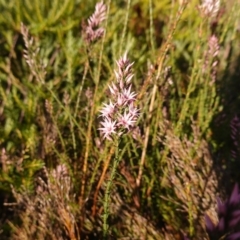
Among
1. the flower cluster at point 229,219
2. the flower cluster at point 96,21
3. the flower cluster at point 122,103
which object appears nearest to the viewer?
the flower cluster at point 122,103

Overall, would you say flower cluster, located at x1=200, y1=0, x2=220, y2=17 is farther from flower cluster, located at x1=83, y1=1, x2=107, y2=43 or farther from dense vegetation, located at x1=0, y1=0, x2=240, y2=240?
flower cluster, located at x1=83, y1=1, x2=107, y2=43

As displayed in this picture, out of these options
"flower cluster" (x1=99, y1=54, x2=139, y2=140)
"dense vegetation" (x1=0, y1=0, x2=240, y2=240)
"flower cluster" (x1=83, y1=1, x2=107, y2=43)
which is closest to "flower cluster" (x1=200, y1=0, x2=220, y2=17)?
"dense vegetation" (x1=0, y1=0, x2=240, y2=240)

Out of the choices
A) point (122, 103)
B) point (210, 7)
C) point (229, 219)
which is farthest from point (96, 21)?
point (229, 219)

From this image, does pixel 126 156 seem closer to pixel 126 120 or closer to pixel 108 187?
pixel 108 187

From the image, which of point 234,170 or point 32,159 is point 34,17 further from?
point 234,170

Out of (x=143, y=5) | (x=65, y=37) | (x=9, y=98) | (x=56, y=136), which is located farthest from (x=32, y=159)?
(x=143, y=5)

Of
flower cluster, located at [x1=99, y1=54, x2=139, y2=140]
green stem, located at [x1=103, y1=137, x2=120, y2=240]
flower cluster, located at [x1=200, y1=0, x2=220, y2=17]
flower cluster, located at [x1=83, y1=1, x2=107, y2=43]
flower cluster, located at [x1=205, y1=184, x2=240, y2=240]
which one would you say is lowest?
flower cluster, located at [x1=205, y1=184, x2=240, y2=240]

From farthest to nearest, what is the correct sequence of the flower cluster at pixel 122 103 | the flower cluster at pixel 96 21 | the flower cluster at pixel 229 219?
1. the flower cluster at pixel 96 21
2. the flower cluster at pixel 229 219
3. the flower cluster at pixel 122 103


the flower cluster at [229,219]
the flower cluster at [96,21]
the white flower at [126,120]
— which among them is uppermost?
the flower cluster at [96,21]

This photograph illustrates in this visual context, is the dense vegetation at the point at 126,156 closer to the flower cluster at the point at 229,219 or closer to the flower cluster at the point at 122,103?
the flower cluster at the point at 229,219

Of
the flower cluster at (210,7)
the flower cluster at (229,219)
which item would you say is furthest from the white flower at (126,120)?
the flower cluster at (210,7)

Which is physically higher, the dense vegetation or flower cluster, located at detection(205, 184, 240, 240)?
the dense vegetation

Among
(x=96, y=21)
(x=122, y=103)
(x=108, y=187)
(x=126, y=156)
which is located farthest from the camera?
(x=126, y=156)
